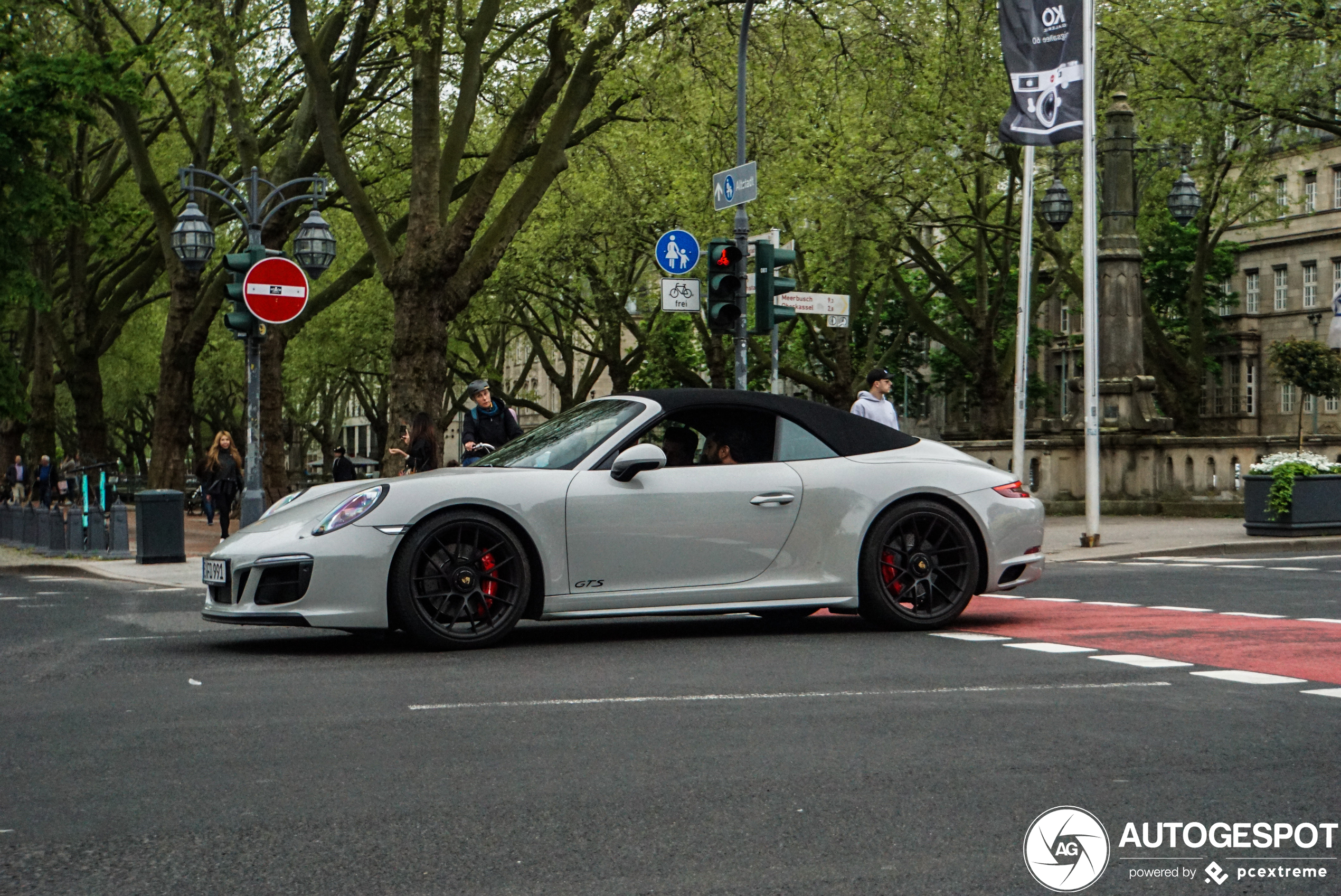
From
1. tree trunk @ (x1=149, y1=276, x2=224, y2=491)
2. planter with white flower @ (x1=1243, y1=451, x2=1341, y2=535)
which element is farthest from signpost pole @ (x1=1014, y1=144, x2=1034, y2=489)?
tree trunk @ (x1=149, y1=276, x2=224, y2=491)

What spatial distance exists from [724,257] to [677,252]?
143 centimetres

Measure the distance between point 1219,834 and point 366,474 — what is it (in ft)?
168

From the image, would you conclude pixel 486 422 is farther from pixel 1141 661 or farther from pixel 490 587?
pixel 1141 661

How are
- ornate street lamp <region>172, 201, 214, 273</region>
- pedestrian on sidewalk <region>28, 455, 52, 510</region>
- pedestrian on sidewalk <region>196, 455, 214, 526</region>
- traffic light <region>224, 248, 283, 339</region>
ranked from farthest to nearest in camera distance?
pedestrian on sidewalk <region>28, 455, 52, 510</region>, pedestrian on sidewalk <region>196, 455, 214, 526</region>, ornate street lamp <region>172, 201, 214, 273</region>, traffic light <region>224, 248, 283, 339</region>

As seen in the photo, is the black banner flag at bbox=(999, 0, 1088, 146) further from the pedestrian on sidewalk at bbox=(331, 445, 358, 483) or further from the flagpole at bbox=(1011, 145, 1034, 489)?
the pedestrian on sidewalk at bbox=(331, 445, 358, 483)

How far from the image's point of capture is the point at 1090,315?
19.2 meters

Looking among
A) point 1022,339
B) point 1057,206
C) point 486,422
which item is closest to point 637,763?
point 486,422

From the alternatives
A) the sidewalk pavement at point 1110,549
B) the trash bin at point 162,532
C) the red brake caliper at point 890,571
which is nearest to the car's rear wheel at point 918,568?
the red brake caliper at point 890,571

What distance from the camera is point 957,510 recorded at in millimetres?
9953

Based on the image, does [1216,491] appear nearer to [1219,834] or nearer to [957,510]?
[957,510]

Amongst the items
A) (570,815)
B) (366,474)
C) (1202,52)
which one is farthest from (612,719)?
(366,474)

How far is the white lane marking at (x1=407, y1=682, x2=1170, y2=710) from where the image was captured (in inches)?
277

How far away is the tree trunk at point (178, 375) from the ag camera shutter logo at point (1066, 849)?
2564 centimetres

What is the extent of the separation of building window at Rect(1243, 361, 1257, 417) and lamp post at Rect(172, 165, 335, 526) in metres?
57.6
